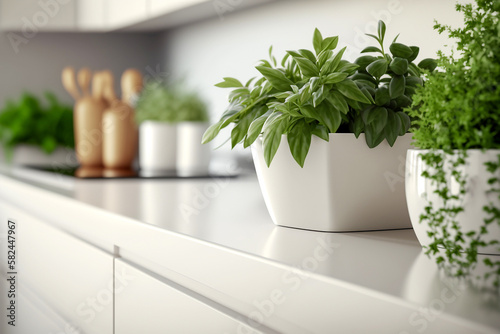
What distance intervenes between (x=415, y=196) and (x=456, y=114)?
108mm

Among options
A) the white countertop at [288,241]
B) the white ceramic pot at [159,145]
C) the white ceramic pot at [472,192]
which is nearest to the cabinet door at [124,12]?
the white ceramic pot at [159,145]

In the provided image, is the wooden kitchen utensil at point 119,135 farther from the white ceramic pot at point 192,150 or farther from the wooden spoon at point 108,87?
the white ceramic pot at point 192,150

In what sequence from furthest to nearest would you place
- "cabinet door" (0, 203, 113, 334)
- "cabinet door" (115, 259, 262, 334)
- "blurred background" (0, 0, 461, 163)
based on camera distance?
"blurred background" (0, 0, 461, 163)
"cabinet door" (0, 203, 113, 334)
"cabinet door" (115, 259, 262, 334)

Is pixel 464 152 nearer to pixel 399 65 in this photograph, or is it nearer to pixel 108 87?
pixel 399 65

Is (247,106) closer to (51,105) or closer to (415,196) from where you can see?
(415,196)

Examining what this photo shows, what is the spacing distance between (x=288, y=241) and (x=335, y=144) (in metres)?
0.14

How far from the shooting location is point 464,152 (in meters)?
0.54

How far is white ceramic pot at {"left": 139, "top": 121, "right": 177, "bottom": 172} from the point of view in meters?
1.97

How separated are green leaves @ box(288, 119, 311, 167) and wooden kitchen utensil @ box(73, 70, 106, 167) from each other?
5.02 ft

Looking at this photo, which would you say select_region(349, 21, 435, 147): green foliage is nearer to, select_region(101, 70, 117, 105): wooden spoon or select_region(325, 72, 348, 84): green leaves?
select_region(325, 72, 348, 84): green leaves

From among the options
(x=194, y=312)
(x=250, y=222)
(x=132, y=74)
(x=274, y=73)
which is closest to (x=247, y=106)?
(x=274, y=73)

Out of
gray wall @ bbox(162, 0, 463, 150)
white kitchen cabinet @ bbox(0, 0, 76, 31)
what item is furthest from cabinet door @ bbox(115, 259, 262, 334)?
→ white kitchen cabinet @ bbox(0, 0, 76, 31)

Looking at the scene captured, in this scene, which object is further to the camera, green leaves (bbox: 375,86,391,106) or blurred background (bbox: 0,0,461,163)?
blurred background (bbox: 0,0,461,163)

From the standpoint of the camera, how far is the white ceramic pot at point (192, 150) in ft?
6.27
